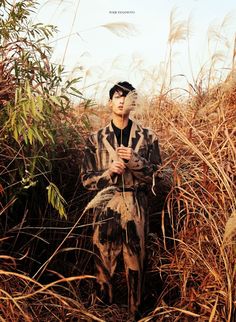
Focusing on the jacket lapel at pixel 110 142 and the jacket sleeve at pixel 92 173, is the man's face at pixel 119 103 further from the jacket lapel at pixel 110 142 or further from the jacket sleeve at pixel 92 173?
the jacket sleeve at pixel 92 173

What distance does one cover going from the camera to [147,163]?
2.50 metres

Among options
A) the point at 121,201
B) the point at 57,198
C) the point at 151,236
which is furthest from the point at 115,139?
the point at 151,236

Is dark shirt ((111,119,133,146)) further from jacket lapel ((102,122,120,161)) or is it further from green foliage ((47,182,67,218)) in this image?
green foliage ((47,182,67,218))

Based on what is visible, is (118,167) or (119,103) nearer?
(118,167)

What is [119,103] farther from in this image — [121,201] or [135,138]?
[121,201]

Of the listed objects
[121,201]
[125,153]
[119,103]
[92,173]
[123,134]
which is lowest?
[121,201]

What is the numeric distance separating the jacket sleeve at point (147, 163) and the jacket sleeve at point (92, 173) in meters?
0.13

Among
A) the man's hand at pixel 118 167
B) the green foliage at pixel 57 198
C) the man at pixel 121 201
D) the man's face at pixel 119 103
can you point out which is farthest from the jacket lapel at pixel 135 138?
the green foliage at pixel 57 198

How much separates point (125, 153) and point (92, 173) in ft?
0.88

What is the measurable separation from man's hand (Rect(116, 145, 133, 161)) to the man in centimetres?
6

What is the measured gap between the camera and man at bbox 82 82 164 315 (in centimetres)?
252

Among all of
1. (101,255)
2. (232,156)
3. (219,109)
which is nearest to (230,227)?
(232,156)

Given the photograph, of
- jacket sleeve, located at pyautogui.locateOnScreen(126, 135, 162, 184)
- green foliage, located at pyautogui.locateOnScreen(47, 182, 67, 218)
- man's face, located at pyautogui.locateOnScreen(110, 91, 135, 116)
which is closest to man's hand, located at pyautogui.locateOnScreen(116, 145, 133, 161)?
jacket sleeve, located at pyautogui.locateOnScreen(126, 135, 162, 184)

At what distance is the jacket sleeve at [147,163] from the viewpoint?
2.43m
